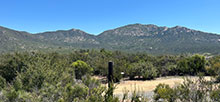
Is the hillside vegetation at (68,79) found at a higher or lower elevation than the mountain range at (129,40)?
lower

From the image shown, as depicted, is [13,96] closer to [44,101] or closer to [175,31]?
[44,101]

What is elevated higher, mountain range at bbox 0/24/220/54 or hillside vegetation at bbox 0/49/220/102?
mountain range at bbox 0/24/220/54

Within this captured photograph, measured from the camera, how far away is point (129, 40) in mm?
127250

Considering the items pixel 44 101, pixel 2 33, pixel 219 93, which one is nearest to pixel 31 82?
pixel 44 101

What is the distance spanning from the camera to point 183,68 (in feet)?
96.5

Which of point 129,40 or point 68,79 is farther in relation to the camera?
point 129,40

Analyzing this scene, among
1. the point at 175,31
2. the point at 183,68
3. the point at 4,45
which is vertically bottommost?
the point at 183,68

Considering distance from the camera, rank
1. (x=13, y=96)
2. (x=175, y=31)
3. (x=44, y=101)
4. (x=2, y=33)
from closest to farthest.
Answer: (x=44, y=101), (x=13, y=96), (x=2, y=33), (x=175, y=31)

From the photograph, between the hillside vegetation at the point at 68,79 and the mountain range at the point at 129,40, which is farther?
the mountain range at the point at 129,40

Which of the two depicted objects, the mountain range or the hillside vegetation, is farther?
the mountain range

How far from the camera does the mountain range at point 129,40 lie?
83.6 m

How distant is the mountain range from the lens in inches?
3290

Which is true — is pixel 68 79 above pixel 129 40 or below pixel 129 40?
below

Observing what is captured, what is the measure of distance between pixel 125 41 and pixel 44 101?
121352 millimetres
